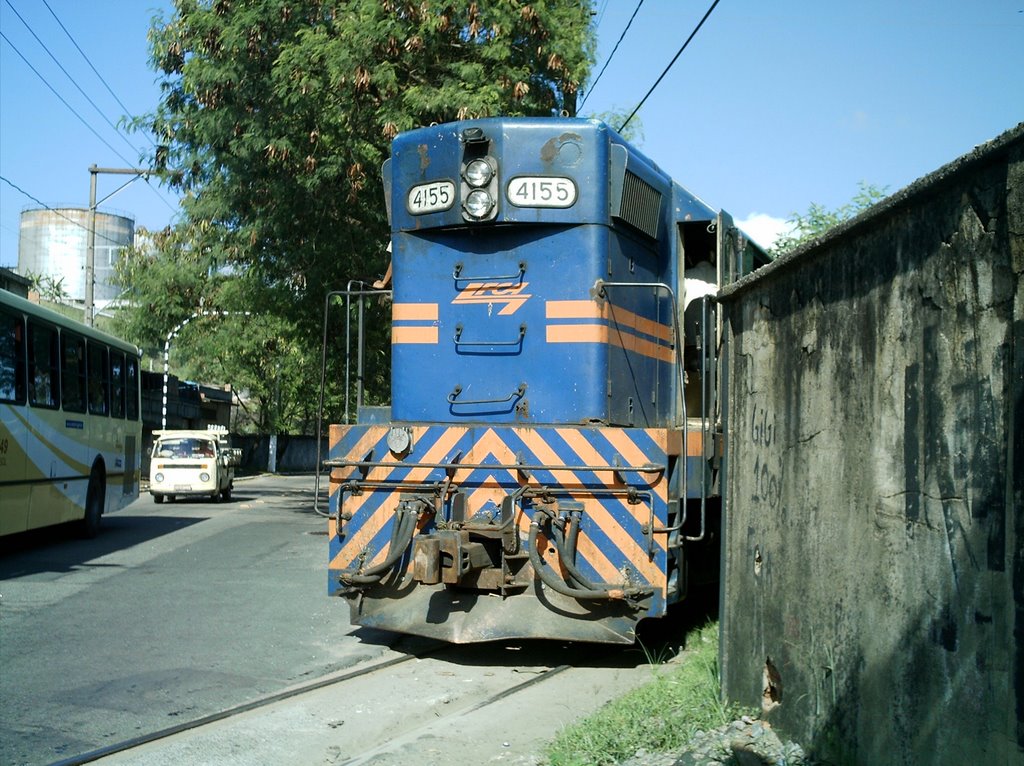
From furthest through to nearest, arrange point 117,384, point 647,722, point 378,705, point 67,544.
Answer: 1. point 117,384
2. point 67,544
3. point 378,705
4. point 647,722

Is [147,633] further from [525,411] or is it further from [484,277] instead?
[484,277]

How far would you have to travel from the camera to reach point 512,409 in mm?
7699

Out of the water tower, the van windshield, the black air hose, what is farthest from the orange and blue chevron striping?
the water tower

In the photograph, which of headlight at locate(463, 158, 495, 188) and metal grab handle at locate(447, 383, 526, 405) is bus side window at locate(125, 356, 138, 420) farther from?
headlight at locate(463, 158, 495, 188)

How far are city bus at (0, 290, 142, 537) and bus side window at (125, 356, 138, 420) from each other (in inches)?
0.7

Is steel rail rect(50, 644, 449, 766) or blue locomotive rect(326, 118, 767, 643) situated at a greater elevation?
blue locomotive rect(326, 118, 767, 643)

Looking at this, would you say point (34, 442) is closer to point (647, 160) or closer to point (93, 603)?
point (93, 603)

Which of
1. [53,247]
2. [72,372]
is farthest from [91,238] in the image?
[53,247]

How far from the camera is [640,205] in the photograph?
8.01m

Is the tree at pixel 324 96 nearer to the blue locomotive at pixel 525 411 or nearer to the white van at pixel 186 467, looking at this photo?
the blue locomotive at pixel 525 411

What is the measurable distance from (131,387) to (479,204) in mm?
12428

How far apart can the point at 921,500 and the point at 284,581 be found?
8.97 m

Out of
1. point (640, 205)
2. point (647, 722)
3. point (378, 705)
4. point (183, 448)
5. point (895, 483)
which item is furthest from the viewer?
point (183, 448)

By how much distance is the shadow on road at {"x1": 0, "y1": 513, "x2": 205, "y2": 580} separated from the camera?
12.8 metres
